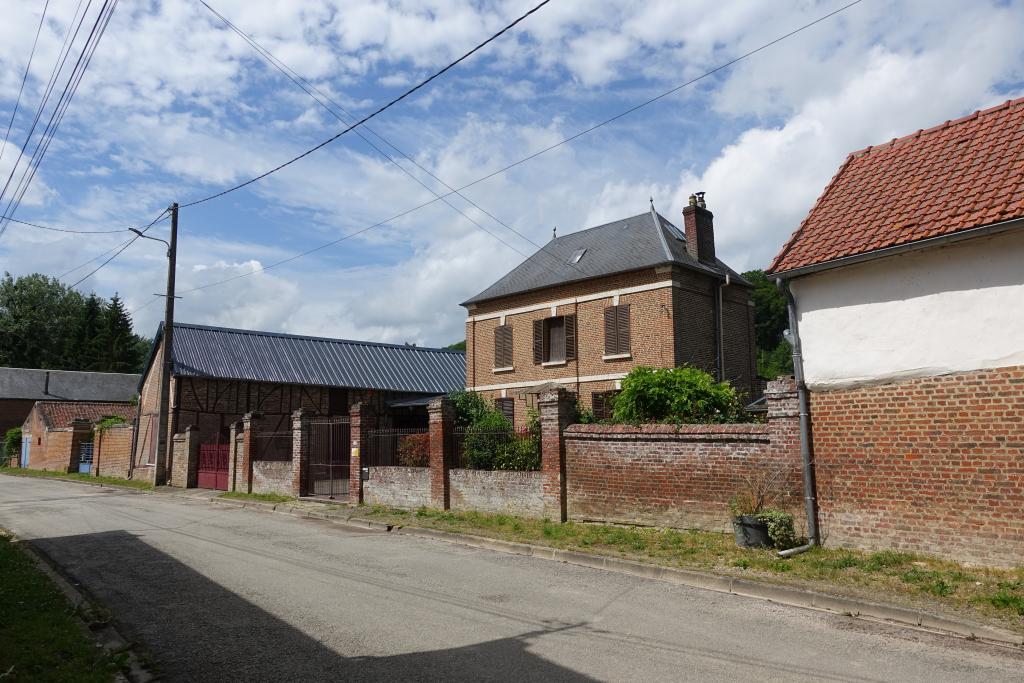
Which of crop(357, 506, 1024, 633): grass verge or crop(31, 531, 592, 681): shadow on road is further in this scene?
crop(357, 506, 1024, 633): grass verge

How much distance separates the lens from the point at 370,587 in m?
8.38

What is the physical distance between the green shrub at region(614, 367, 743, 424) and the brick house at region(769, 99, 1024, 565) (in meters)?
2.80

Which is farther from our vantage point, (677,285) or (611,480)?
(677,285)

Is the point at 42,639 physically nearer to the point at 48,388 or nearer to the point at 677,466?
the point at 677,466

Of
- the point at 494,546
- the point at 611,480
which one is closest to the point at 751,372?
the point at 611,480

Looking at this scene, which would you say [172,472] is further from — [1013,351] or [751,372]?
[1013,351]

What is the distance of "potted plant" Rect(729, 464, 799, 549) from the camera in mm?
9656

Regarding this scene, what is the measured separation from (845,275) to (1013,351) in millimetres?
2211

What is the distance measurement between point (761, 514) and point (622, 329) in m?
13.7

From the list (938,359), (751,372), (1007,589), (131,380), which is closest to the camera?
(1007,589)

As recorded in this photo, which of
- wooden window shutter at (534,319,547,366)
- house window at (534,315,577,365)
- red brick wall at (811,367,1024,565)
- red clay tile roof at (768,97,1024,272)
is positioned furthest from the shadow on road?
wooden window shutter at (534,319,547,366)

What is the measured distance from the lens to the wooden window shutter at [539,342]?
25516mm

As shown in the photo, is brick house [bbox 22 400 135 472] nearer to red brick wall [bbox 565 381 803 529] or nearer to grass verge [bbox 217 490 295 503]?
grass verge [bbox 217 490 295 503]

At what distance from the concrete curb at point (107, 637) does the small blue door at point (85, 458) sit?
30.3m
